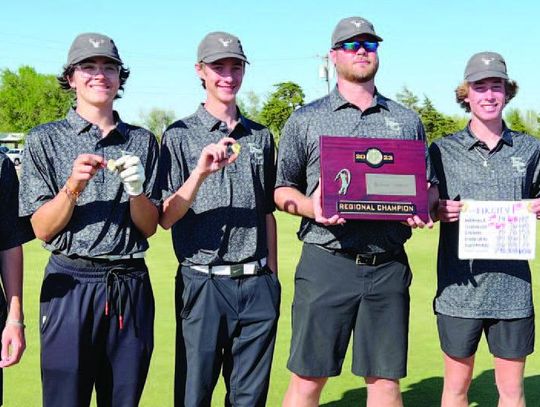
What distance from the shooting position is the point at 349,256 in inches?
152

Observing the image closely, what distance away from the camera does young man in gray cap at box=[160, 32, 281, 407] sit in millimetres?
3828

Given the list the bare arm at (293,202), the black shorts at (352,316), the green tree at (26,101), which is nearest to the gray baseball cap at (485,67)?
the black shorts at (352,316)

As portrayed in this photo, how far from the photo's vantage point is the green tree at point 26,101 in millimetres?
77188

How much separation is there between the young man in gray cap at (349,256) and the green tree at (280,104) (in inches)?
1805

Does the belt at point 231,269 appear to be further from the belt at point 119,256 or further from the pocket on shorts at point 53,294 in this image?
the pocket on shorts at point 53,294

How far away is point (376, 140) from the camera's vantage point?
3713 millimetres

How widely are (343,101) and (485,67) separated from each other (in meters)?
0.93

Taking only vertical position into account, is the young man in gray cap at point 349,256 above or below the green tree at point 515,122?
below

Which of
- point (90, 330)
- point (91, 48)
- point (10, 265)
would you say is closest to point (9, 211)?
point (10, 265)

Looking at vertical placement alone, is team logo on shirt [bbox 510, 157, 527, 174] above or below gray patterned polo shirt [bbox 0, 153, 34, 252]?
above

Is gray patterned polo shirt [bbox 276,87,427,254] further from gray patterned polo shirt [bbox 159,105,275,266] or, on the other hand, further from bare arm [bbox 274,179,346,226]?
gray patterned polo shirt [bbox 159,105,275,266]

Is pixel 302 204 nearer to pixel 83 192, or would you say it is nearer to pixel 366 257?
pixel 366 257

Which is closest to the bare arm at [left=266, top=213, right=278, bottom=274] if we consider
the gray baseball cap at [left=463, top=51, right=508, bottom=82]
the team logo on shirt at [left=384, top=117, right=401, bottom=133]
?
the team logo on shirt at [left=384, top=117, right=401, bottom=133]

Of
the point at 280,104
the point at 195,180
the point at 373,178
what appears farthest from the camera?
the point at 280,104
